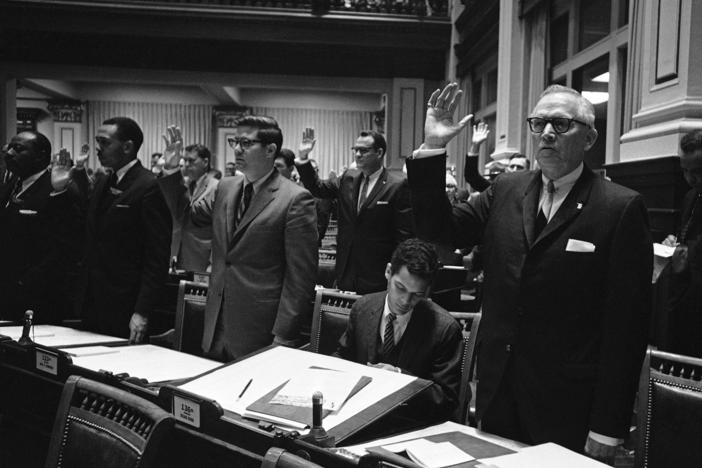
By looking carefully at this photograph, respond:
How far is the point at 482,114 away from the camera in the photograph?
8.40 meters

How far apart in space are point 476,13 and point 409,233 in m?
5.59

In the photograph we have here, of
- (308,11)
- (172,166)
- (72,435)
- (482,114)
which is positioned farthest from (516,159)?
(308,11)

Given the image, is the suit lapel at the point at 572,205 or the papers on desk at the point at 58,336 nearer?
the suit lapel at the point at 572,205

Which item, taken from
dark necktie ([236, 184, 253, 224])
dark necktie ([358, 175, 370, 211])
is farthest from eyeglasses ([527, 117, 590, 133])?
dark necktie ([358, 175, 370, 211])

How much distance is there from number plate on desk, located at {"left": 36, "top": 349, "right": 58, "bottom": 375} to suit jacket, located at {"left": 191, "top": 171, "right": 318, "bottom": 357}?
30.1 inches

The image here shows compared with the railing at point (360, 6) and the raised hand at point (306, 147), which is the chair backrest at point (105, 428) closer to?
the raised hand at point (306, 147)

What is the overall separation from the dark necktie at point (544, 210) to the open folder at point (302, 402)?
0.55 metres

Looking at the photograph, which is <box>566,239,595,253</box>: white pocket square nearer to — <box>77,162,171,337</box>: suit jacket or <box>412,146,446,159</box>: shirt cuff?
<box>412,146,446,159</box>: shirt cuff

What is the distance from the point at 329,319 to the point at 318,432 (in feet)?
3.89

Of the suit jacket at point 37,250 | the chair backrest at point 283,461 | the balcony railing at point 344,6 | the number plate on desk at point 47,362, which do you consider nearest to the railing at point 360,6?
the balcony railing at point 344,6

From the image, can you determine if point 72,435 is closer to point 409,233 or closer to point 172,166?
point 172,166

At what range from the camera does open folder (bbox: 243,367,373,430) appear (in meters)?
1.39

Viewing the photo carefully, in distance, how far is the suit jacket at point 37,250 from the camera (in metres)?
3.03

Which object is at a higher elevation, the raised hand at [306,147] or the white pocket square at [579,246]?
the raised hand at [306,147]
